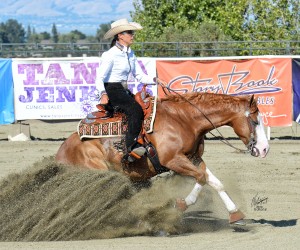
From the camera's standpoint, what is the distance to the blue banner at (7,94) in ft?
53.3

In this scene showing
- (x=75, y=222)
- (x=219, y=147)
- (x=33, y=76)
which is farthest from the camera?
(x=33, y=76)

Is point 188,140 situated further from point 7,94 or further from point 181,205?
point 7,94

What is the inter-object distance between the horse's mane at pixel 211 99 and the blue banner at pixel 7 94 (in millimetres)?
8152

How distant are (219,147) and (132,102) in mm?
7033

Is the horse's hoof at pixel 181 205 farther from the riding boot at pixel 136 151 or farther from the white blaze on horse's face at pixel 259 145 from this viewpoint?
the white blaze on horse's face at pixel 259 145

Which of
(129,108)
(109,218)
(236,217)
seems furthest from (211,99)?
(109,218)

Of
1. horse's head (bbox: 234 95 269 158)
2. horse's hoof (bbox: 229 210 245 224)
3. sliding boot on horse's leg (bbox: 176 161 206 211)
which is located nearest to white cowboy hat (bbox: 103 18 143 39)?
horse's head (bbox: 234 95 269 158)

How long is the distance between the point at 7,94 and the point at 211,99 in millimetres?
8501

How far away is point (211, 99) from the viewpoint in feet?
27.9

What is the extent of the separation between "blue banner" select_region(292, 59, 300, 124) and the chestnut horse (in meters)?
7.56

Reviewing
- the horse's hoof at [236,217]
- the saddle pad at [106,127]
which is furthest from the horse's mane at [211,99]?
the horse's hoof at [236,217]

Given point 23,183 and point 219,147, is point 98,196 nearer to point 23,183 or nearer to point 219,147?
point 23,183

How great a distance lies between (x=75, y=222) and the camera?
7969 millimetres

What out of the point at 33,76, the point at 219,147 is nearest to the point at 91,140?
the point at 219,147
